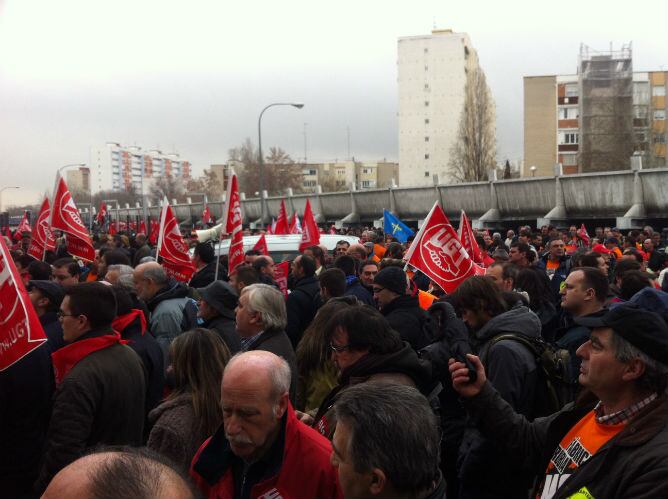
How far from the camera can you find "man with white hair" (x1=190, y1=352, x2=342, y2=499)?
3.14 m

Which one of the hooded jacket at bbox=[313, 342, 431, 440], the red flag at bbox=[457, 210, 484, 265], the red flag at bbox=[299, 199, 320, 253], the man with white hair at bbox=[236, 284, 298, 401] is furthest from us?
the red flag at bbox=[299, 199, 320, 253]

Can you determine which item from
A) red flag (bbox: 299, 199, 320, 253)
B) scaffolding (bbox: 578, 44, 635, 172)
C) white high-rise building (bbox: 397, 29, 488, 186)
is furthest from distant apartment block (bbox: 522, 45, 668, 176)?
red flag (bbox: 299, 199, 320, 253)

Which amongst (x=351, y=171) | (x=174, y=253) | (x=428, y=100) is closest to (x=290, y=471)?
(x=174, y=253)

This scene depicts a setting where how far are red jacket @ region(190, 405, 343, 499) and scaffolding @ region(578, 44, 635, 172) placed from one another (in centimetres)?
6072

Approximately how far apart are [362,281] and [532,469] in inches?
205

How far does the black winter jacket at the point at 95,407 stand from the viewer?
164 inches

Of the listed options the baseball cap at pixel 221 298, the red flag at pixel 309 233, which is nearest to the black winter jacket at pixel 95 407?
the baseball cap at pixel 221 298

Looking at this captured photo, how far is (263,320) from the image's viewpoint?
206 inches

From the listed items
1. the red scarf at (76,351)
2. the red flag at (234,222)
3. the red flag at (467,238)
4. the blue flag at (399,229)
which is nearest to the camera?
the red scarf at (76,351)

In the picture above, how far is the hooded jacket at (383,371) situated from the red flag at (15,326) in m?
1.59

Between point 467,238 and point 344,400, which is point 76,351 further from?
point 467,238

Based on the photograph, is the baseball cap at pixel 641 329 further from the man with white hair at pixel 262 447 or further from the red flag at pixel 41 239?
the red flag at pixel 41 239

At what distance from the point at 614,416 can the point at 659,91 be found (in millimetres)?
91104

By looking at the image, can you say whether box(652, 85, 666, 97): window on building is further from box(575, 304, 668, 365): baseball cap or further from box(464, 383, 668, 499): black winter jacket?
box(575, 304, 668, 365): baseball cap
